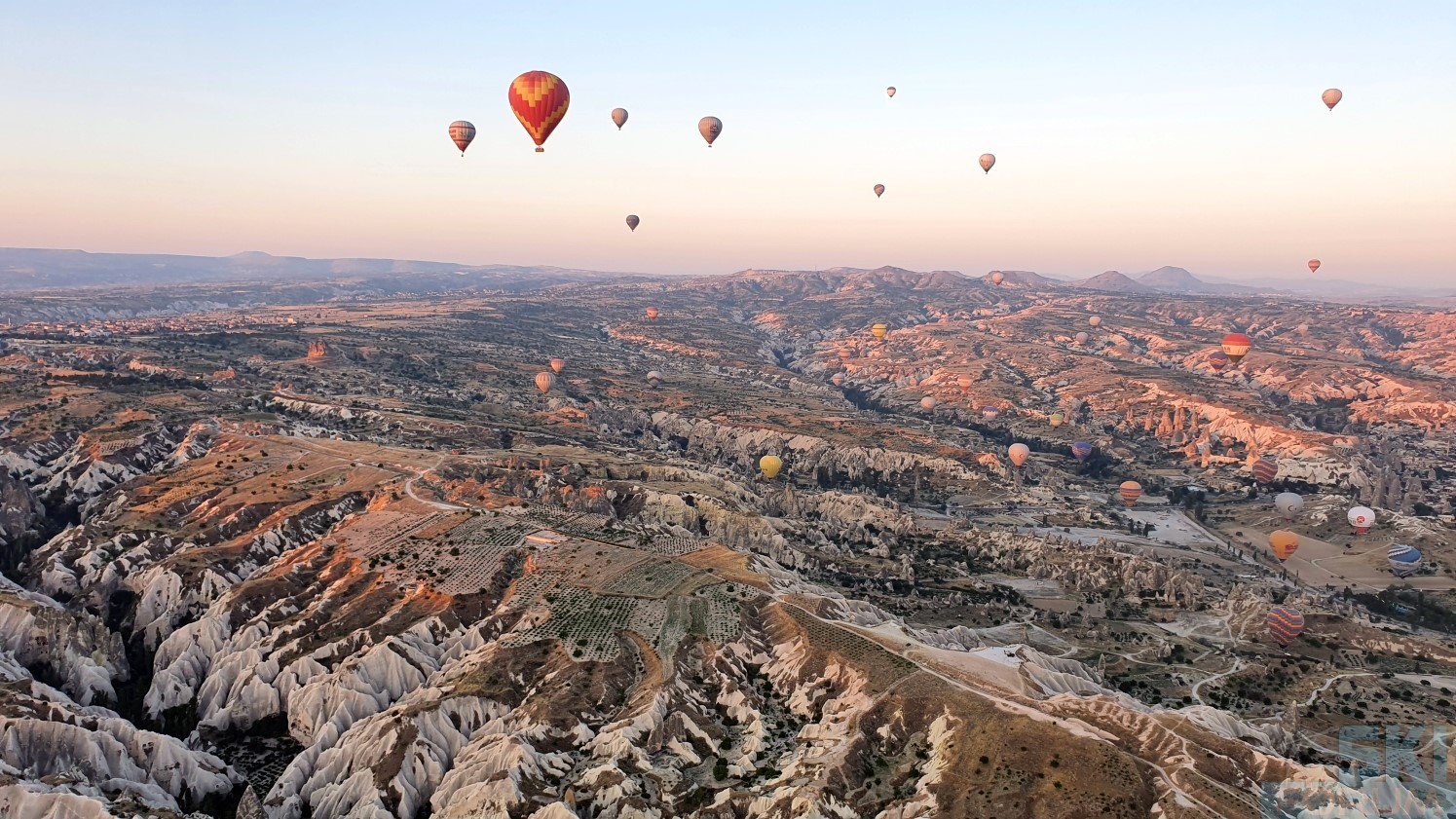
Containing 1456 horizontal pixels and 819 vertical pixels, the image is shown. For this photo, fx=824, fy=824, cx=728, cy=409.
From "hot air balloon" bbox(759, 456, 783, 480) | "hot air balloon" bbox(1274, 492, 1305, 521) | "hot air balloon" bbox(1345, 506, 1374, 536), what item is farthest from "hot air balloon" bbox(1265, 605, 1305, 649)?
"hot air balloon" bbox(759, 456, 783, 480)

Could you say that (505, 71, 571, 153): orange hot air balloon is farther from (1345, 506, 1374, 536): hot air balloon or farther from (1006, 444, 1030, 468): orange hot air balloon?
(1345, 506, 1374, 536): hot air balloon

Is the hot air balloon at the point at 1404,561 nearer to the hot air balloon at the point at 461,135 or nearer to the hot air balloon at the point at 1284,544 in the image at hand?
the hot air balloon at the point at 1284,544

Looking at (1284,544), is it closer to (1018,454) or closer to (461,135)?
(1018,454)

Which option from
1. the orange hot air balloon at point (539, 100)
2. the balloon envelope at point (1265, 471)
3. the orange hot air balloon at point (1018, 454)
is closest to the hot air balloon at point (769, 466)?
the orange hot air balloon at point (1018, 454)

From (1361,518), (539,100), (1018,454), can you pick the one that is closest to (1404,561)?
(1361,518)

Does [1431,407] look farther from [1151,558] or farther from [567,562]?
[567,562]
